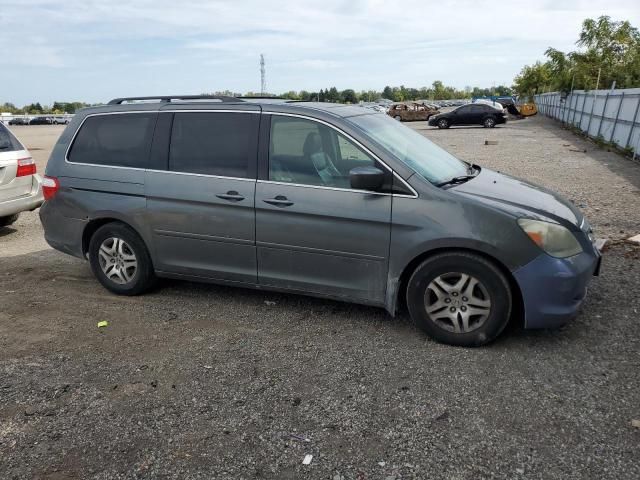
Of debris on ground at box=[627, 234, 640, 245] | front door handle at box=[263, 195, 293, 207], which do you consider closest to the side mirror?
front door handle at box=[263, 195, 293, 207]

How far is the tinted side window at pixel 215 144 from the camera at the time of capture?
442 centimetres

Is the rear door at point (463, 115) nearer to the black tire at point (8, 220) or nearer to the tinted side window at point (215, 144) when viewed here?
the black tire at point (8, 220)

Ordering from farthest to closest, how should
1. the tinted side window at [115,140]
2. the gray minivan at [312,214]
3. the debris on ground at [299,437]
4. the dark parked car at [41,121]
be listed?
the dark parked car at [41,121] < the tinted side window at [115,140] < the gray minivan at [312,214] < the debris on ground at [299,437]

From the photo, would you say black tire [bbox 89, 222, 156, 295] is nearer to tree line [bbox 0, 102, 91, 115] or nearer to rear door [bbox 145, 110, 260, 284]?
rear door [bbox 145, 110, 260, 284]

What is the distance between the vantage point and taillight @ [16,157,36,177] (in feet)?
23.9

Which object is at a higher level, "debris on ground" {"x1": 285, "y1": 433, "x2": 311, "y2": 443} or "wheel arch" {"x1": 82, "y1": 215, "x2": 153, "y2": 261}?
"wheel arch" {"x1": 82, "y1": 215, "x2": 153, "y2": 261}

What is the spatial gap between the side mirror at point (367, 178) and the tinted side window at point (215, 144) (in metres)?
0.94

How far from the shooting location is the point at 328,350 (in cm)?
396

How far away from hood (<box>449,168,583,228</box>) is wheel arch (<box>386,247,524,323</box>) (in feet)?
1.22

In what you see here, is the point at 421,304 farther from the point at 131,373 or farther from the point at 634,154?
the point at 634,154

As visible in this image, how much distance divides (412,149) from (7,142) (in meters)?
5.87

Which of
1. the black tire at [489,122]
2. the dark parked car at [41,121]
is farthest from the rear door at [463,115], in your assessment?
the dark parked car at [41,121]

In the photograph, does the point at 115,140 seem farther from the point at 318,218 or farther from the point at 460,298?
the point at 460,298

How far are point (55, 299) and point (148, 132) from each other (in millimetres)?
1854
